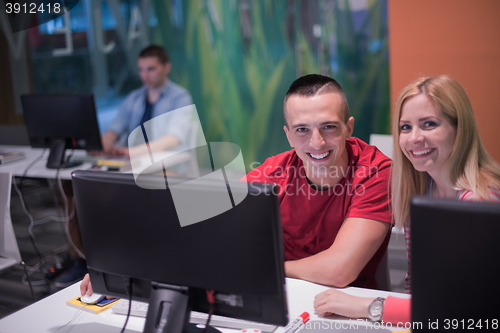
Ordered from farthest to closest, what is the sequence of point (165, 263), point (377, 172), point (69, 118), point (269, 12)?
point (269, 12) → point (69, 118) → point (377, 172) → point (165, 263)

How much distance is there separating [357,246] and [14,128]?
222 inches

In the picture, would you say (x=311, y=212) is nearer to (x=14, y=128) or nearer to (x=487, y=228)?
(x=487, y=228)

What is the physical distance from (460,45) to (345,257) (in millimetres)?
2463

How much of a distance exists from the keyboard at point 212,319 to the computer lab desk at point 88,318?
16 mm

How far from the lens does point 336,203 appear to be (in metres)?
1.86

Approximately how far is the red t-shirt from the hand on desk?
0.38m

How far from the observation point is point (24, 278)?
11.3 ft

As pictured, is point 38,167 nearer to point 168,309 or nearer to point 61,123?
point 61,123

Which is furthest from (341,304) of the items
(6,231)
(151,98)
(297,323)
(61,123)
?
(151,98)

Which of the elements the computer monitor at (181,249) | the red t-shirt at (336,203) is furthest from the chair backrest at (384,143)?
the computer monitor at (181,249)

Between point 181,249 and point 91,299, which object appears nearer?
point 181,249

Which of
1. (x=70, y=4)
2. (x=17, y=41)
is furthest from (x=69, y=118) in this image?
(x=17, y=41)

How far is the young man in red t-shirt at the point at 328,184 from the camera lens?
174 centimetres

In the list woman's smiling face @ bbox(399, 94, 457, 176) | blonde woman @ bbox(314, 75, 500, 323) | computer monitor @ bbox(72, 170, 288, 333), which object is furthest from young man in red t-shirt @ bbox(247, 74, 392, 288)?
computer monitor @ bbox(72, 170, 288, 333)
